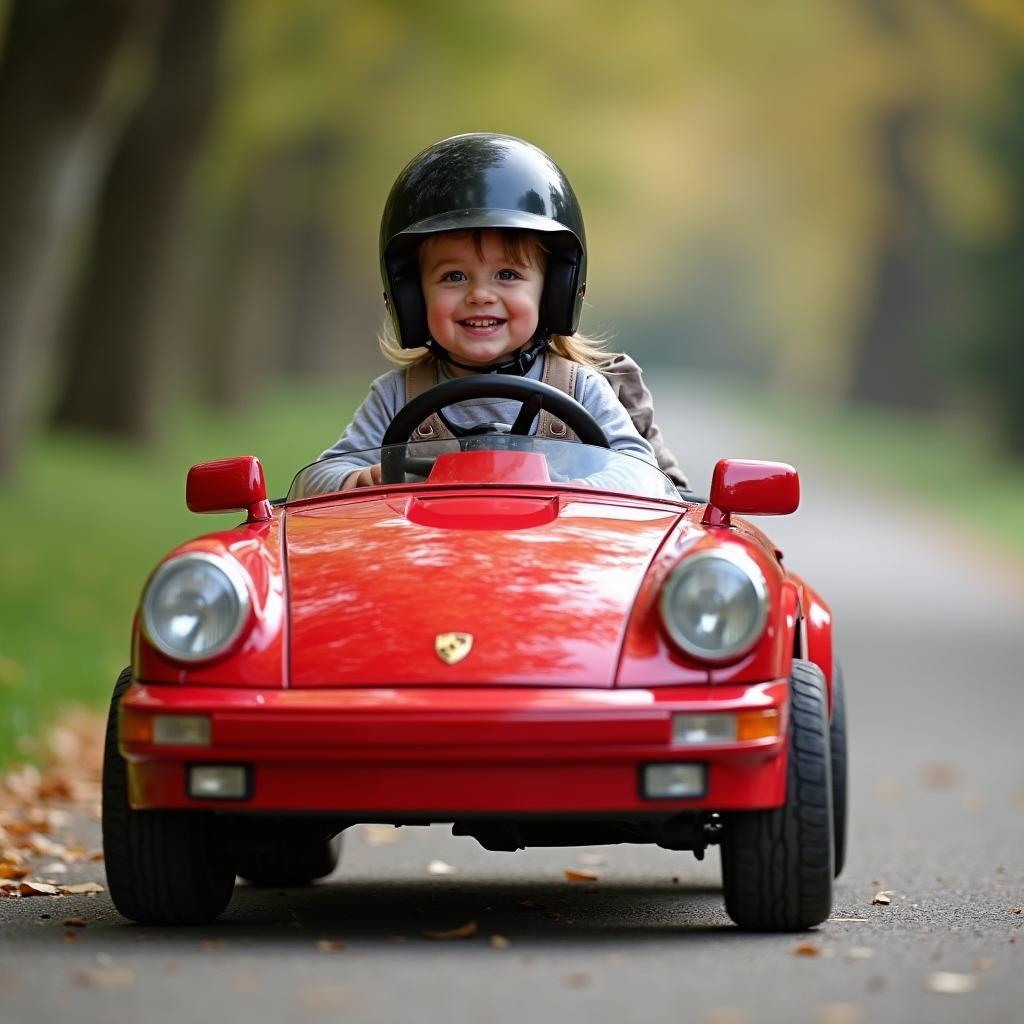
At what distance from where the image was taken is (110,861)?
5.41 metres

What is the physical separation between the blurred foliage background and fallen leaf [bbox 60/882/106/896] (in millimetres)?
2908

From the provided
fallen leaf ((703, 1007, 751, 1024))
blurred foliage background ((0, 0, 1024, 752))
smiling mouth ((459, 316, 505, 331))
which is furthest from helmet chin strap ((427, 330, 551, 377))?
→ blurred foliage background ((0, 0, 1024, 752))

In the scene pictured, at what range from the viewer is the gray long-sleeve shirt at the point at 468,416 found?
642cm

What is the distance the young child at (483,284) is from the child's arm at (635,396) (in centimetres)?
16

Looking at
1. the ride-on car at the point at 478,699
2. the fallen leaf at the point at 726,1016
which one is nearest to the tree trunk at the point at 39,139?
the ride-on car at the point at 478,699

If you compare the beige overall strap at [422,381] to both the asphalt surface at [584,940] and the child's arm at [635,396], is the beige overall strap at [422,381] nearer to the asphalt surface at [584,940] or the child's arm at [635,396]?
the child's arm at [635,396]

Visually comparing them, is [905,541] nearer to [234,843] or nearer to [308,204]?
[308,204]

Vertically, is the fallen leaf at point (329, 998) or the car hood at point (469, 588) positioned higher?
the car hood at point (469, 588)

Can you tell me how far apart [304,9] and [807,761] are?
21.3 meters

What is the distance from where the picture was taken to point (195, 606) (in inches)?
206

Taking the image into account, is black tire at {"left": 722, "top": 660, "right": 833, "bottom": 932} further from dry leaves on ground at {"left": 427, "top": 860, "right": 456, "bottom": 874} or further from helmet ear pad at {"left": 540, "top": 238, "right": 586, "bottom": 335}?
dry leaves on ground at {"left": 427, "top": 860, "right": 456, "bottom": 874}

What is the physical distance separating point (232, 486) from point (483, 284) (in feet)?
3.61

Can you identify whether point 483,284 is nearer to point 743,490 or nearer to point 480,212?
point 480,212

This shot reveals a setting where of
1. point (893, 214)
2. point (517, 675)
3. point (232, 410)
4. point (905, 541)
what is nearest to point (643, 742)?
point (517, 675)
